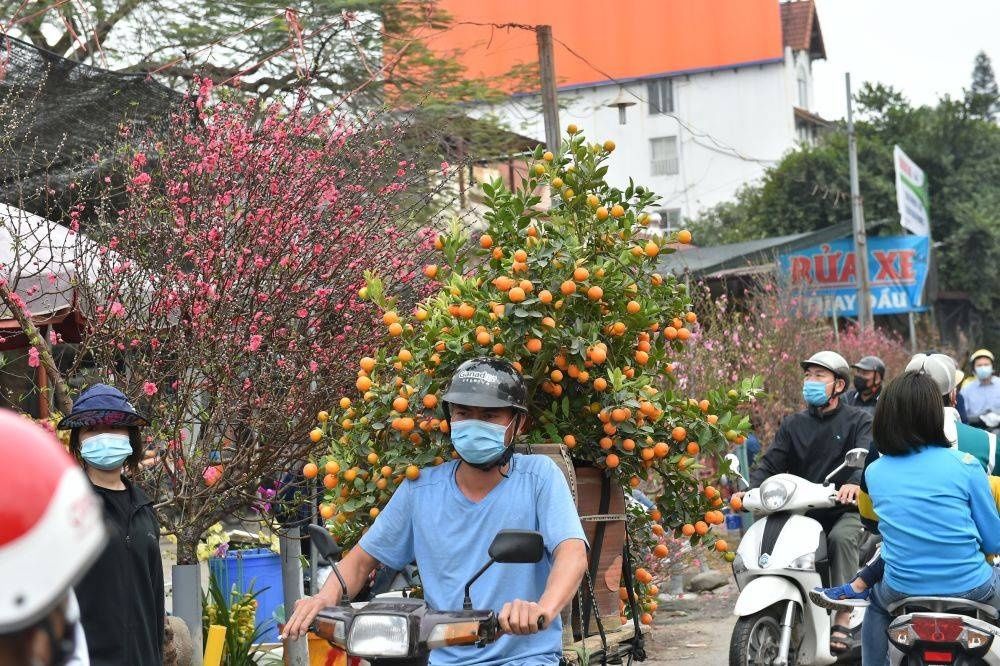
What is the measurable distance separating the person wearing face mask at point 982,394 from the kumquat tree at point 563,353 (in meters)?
8.88

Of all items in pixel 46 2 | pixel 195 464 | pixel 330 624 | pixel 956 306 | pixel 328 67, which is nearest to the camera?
pixel 330 624

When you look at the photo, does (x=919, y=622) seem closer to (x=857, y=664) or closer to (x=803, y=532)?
(x=803, y=532)

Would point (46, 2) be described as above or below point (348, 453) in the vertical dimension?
above

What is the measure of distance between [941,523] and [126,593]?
320 centimetres

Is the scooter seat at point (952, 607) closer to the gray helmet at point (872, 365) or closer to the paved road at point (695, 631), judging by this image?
the paved road at point (695, 631)

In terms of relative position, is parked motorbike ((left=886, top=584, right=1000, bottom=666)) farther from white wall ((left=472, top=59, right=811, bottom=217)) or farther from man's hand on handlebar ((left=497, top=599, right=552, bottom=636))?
white wall ((left=472, top=59, right=811, bottom=217))

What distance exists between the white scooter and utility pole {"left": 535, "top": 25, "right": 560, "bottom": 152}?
5.40 meters

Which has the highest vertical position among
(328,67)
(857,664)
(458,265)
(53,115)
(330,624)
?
(328,67)

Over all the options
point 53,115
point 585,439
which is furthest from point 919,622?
point 53,115

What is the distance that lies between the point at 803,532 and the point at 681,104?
50855 mm

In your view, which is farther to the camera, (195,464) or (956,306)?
(956,306)

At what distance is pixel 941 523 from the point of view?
5562mm

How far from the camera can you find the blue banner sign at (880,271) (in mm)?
34000

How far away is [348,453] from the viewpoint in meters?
6.00
